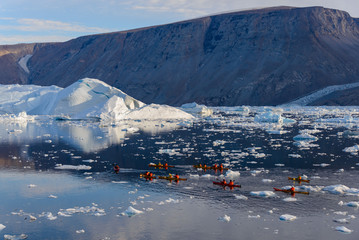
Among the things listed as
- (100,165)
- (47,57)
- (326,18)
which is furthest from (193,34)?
(100,165)

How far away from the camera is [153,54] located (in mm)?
109750

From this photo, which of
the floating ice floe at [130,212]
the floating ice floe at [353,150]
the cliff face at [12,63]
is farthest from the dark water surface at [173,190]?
the cliff face at [12,63]

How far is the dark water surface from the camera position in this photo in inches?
502

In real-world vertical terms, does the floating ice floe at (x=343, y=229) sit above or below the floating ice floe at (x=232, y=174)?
above

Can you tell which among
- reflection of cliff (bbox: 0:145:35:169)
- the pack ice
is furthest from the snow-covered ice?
the pack ice

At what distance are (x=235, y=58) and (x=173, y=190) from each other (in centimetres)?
8376

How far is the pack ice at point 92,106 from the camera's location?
153ft

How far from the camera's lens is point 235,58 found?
98.0 metres

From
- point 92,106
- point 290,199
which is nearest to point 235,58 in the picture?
point 92,106

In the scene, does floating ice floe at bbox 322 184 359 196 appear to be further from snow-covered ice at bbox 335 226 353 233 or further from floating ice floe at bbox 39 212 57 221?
floating ice floe at bbox 39 212 57 221

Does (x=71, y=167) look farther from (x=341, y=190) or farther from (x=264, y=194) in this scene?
(x=341, y=190)

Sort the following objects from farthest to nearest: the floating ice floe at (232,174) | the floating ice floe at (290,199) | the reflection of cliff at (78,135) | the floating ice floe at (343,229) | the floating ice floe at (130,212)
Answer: the reflection of cliff at (78,135)
the floating ice floe at (232,174)
the floating ice floe at (290,199)
the floating ice floe at (130,212)
the floating ice floe at (343,229)

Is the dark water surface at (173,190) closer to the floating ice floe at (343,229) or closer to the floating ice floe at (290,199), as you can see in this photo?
the floating ice floe at (290,199)

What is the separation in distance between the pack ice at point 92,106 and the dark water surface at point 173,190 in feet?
50.3
